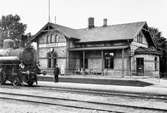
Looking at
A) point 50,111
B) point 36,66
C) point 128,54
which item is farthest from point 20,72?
point 128,54

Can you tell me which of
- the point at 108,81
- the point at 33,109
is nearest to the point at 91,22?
the point at 108,81

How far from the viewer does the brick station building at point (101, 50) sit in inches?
979

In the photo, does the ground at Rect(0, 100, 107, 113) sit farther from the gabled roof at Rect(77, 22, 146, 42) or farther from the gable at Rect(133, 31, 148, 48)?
the gable at Rect(133, 31, 148, 48)

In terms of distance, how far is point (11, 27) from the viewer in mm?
54719

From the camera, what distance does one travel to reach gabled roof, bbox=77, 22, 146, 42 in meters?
25.6

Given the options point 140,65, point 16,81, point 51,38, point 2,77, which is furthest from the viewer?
point 51,38

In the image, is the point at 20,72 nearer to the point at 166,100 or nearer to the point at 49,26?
the point at 166,100

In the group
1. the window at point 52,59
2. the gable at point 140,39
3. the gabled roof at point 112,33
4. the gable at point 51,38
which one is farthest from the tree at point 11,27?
the gable at point 140,39

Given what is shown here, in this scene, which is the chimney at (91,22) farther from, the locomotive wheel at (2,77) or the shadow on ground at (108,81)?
the locomotive wheel at (2,77)

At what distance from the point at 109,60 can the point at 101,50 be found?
5.17 feet

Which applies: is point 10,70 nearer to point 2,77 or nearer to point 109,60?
point 2,77

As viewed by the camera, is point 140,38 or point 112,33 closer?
point 112,33

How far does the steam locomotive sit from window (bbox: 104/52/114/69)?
1075 cm

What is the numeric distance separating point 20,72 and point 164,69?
79.7 ft
